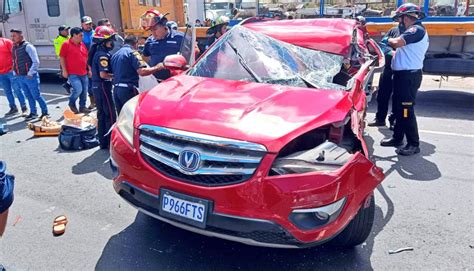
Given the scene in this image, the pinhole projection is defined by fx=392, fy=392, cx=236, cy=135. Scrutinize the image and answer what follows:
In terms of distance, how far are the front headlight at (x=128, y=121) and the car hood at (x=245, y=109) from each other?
0.08 m

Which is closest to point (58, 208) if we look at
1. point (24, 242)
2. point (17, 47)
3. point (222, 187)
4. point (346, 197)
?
point (24, 242)

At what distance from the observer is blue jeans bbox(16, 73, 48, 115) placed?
23.7 ft

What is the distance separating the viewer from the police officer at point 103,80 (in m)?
5.12

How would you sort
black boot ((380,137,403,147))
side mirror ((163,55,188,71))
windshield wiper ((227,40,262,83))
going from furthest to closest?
black boot ((380,137,403,147)) < side mirror ((163,55,188,71)) < windshield wiper ((227,40,262,83))

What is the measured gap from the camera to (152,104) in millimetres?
2850

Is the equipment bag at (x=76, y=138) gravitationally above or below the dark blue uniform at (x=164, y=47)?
below

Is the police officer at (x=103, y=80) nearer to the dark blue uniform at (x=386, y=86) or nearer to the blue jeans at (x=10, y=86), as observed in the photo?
the blue jeans at (x=10, y=86)

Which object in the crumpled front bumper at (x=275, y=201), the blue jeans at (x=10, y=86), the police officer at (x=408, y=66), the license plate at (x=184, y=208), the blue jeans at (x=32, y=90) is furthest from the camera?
the blue jeans at (x=10, y=86)

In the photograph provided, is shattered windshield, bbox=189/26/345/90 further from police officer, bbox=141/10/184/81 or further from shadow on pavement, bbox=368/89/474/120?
shadow on pavement, bbox=368/89/474/120

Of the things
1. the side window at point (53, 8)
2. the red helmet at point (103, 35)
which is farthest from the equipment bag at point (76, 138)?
the side window at point (53, 8)

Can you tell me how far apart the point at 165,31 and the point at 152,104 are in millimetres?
3074

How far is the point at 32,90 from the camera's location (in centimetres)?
727

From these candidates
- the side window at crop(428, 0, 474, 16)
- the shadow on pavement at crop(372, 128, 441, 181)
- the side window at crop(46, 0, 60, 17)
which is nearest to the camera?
the shadow on pavement at crop(372, 128, 441, 181)

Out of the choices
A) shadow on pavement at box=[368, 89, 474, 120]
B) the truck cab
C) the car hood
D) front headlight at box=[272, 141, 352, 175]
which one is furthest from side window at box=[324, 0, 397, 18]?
front headlight at box=[272, 141, 352, 175]
